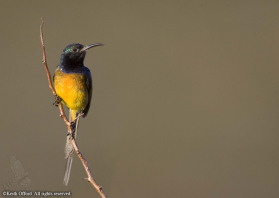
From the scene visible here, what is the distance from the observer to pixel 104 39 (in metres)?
7.79

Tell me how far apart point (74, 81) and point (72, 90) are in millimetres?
88

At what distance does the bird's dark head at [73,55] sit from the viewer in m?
3.27

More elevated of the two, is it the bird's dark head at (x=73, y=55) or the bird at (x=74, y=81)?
the bird's dark head at (x=73, y=55)

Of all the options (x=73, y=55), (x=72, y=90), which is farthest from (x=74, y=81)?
(x=73, y=55)

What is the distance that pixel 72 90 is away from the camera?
3205 millimetres

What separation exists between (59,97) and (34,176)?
85.5 inches

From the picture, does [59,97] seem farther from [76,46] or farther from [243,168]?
[243,168]

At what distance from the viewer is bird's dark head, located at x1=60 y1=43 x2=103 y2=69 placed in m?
3.27

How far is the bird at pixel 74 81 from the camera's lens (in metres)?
→ 3.20

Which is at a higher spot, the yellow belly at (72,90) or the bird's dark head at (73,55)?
the bird's dark head at (73,55)

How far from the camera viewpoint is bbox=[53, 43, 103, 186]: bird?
3201mm

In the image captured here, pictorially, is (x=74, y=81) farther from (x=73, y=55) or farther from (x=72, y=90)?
(x=73, y=55)

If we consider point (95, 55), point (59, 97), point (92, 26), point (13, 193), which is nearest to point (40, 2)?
point (92, 26)

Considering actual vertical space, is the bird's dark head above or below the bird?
above
